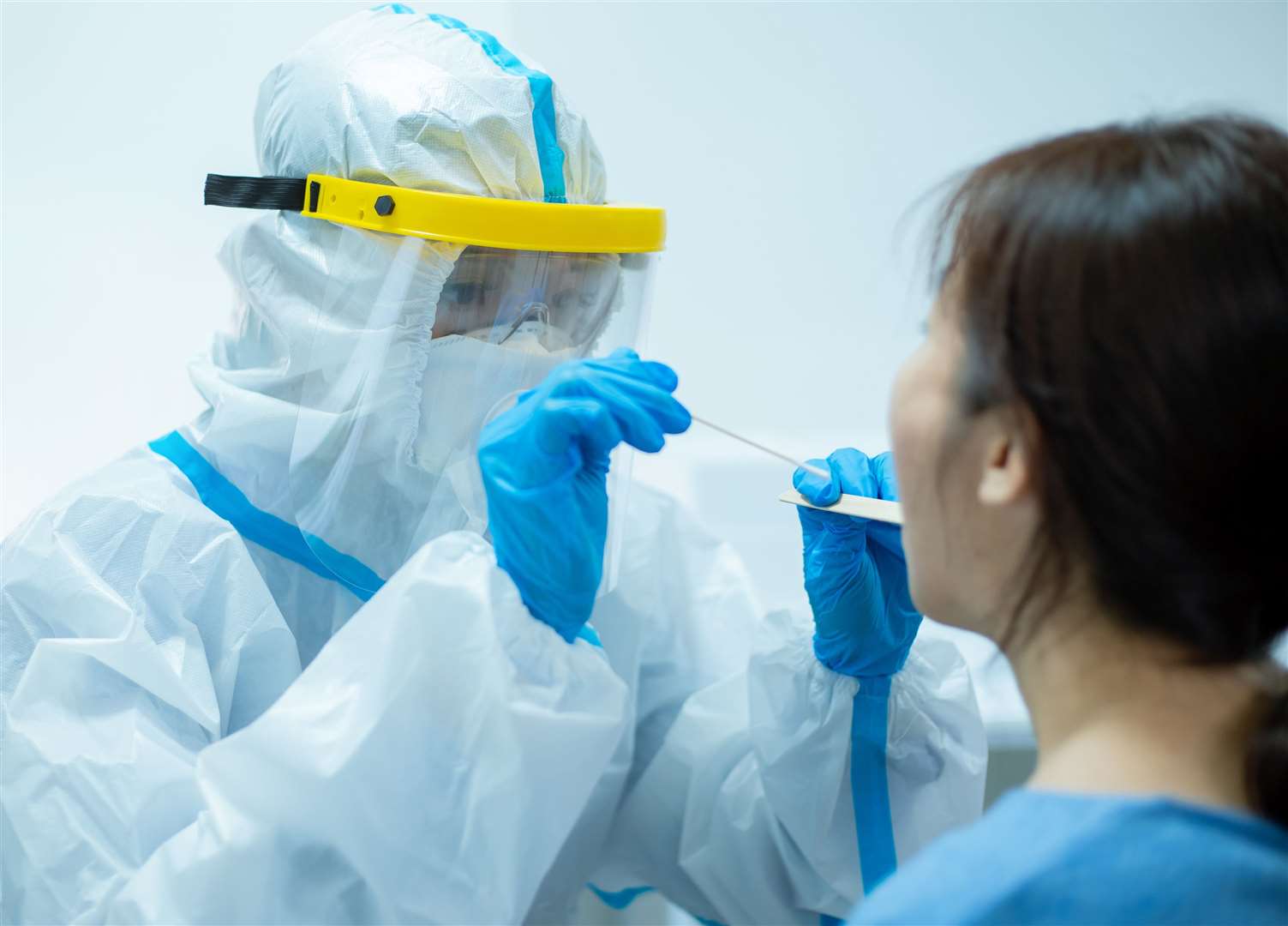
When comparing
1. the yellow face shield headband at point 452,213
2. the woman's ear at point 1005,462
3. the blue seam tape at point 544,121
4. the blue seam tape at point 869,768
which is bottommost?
the blue seam tape at point 869,768

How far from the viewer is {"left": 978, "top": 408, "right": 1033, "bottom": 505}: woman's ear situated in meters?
0.60

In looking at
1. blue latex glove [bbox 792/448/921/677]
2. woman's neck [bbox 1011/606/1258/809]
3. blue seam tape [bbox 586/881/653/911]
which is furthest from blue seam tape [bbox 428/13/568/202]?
blue seam tape [bbox 586/881/653/911]

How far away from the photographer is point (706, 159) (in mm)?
1665

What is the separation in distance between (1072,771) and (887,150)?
4.39 ft

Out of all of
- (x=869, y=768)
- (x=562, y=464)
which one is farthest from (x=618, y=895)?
(x=562, y=464)

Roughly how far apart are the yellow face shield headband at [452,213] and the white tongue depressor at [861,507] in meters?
0.29

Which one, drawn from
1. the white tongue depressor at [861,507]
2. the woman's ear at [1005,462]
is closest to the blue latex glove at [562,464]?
the white tongue depressor at [861,507]

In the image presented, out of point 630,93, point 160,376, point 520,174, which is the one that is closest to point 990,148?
point 630,93

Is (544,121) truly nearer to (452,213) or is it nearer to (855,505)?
(452,213)

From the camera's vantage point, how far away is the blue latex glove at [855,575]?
1021 mm

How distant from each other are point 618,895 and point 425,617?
2.08 ft

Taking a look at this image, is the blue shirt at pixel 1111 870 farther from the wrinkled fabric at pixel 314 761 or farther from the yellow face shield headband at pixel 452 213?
the yellow face shield headband at pixel 452 213

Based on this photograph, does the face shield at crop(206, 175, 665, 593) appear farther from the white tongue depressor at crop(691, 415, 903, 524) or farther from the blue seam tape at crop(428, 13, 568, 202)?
the white tongue depressor at crop(691, 415, 903, 524)

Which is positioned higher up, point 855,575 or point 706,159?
point 706,159
